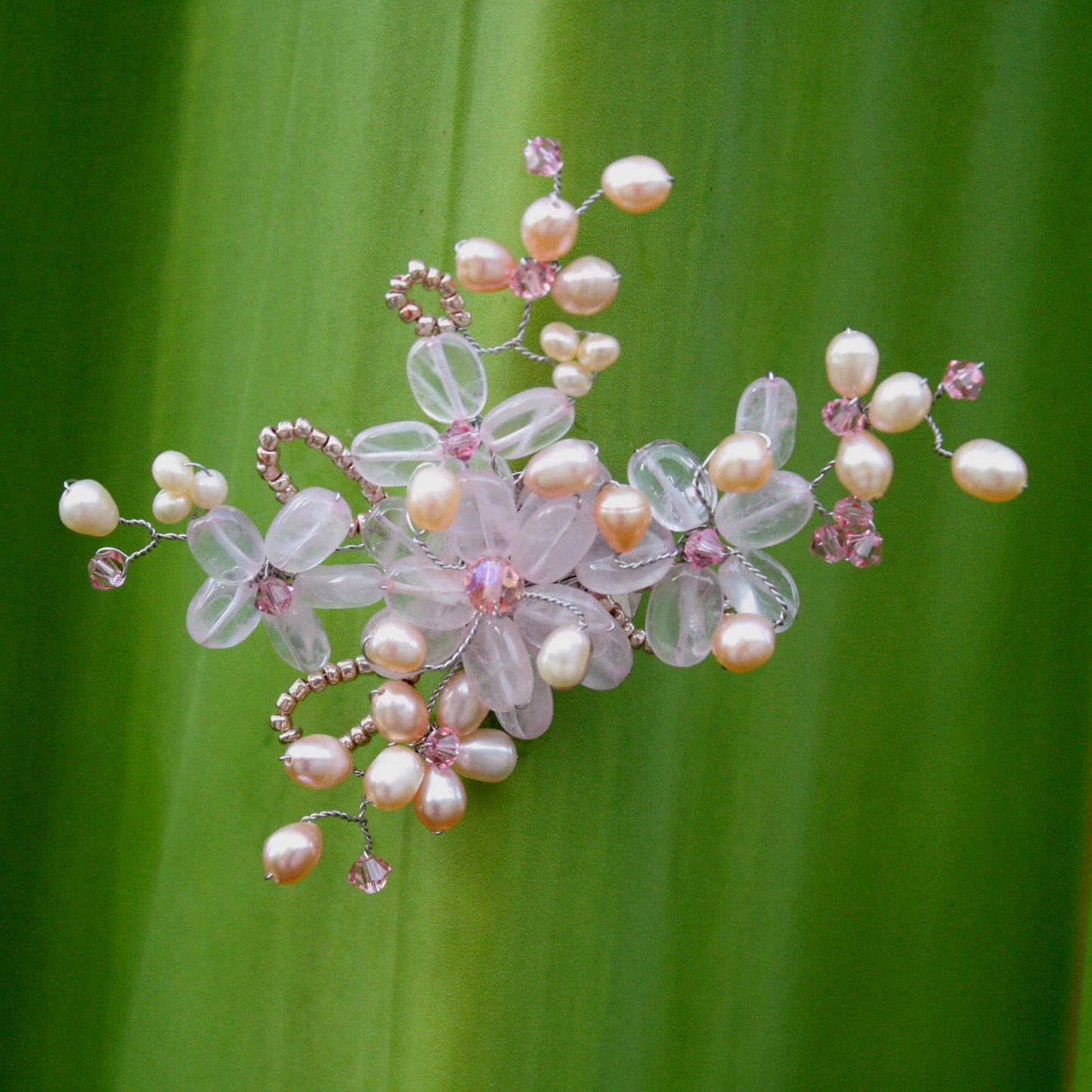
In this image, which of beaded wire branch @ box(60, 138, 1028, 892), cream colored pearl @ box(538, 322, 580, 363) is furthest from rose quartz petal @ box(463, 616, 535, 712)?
cream colored pearl @ box(538, 322, 580, 363)

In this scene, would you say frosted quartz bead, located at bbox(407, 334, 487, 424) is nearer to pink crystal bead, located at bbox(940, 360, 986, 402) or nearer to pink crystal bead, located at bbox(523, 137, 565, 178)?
pink crystal bead, located at bbox(523, 137, 565, 178)

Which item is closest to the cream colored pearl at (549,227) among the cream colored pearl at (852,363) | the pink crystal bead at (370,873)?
the cream colored pearl at (852,363)

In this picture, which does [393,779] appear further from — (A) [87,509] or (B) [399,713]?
(A) [87,509]

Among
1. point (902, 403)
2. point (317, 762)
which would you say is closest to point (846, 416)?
point (902, 403)

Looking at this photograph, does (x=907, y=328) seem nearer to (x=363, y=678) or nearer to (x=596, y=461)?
(x=596, y=461)

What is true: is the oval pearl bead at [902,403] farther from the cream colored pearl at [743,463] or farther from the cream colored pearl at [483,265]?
the cream colored pearl at [483,265]

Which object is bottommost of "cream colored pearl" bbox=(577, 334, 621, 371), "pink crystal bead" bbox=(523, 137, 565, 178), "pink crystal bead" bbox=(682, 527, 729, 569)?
"pink crystal bead" bbox=(682, 527, 729, 569)
